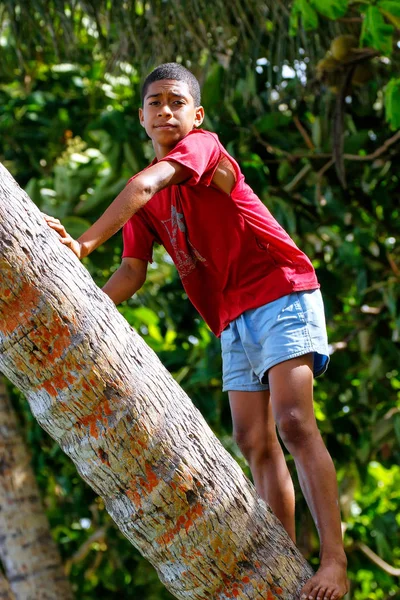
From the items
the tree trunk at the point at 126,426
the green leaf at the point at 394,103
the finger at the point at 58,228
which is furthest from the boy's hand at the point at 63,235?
the green leaf at the point at 394,103

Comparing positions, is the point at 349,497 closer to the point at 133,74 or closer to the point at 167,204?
the point at 133,74

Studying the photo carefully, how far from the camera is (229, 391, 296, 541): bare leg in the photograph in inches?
120

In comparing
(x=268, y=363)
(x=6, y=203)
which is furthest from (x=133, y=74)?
(x=6, y=203)

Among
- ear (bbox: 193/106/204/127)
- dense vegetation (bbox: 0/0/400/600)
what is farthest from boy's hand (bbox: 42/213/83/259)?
dense vegetation (bbox: 0/0/400/600)

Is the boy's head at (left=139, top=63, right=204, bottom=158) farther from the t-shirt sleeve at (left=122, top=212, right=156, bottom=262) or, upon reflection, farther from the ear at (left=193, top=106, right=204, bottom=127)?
the t-shirt sleeve at (left=122, top=212, right=156, bottom=262)

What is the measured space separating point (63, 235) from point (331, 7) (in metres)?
2.07

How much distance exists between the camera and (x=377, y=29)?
3.81m

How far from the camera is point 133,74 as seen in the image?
6676mm

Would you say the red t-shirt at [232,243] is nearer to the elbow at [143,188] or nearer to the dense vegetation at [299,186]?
the elbow at [143,188]

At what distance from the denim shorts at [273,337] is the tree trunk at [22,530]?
273 cm

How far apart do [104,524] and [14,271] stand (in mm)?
5040

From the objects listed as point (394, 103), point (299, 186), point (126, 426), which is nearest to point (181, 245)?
point (126, 426)

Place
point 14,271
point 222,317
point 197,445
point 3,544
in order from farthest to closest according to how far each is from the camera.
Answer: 1. point 3,544
2. point 222,317
3. point 197,445
4. point 14,271

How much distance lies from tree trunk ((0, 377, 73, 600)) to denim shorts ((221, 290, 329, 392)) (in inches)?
108
